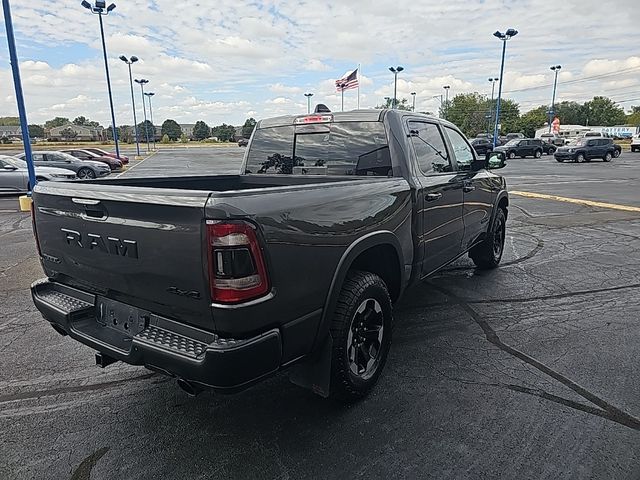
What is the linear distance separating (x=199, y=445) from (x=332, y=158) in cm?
250

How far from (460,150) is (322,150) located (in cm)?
175

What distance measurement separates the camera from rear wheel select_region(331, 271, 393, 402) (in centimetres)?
280

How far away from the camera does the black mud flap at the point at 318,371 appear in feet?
8.88

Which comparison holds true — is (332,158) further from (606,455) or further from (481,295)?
(606,455)

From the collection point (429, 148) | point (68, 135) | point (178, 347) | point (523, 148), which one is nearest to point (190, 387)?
point (178, 347)

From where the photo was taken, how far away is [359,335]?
306cm

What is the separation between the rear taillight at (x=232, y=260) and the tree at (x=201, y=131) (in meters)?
107

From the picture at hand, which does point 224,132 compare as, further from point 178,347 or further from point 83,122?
point 178,347

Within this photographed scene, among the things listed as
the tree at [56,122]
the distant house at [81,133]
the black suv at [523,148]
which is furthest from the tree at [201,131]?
the black suv at [523,148]

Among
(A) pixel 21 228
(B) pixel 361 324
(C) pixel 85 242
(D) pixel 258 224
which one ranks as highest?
(D) pixel 258 224

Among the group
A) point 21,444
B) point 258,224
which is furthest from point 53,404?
point 258,224

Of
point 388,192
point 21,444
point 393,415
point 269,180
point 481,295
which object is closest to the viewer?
point 21,444

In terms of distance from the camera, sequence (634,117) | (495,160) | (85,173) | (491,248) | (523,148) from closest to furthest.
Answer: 1. (495,160)
2. (491,248)
3. (85,173)
4. (523,148)
5. (634,117)

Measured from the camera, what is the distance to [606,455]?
251 cm
